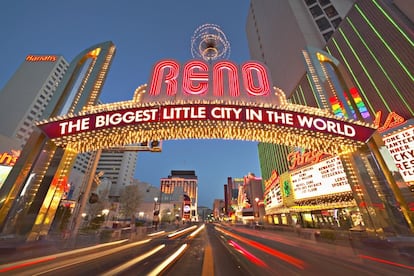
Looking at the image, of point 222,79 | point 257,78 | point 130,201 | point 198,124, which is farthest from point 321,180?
point 130,201

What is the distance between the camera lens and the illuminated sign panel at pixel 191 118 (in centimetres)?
1001

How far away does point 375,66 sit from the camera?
23.8 metres

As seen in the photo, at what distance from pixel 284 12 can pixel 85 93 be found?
57835 millimetres

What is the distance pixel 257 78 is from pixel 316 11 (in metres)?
48.7

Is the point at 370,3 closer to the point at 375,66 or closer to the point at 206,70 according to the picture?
the point at 375,66

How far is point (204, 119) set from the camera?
10.2 metres

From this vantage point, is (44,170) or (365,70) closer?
(44,170)

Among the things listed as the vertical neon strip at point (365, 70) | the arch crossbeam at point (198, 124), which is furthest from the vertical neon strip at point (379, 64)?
the arch crossbeam at point (198, 124)

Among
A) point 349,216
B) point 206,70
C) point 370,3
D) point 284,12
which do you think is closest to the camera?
point 206,70

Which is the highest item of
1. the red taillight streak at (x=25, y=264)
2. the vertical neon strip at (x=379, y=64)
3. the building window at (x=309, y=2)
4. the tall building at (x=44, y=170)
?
the building window at (x=309, y=2)

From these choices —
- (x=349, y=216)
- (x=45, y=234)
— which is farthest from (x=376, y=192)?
(x=45, y=234)

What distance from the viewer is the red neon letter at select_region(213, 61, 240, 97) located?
1212cm

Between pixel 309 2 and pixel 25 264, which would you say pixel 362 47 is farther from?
pixel 25 264

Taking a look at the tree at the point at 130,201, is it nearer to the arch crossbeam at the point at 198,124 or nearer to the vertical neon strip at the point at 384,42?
the arch crossbeam at the point at 198,124
